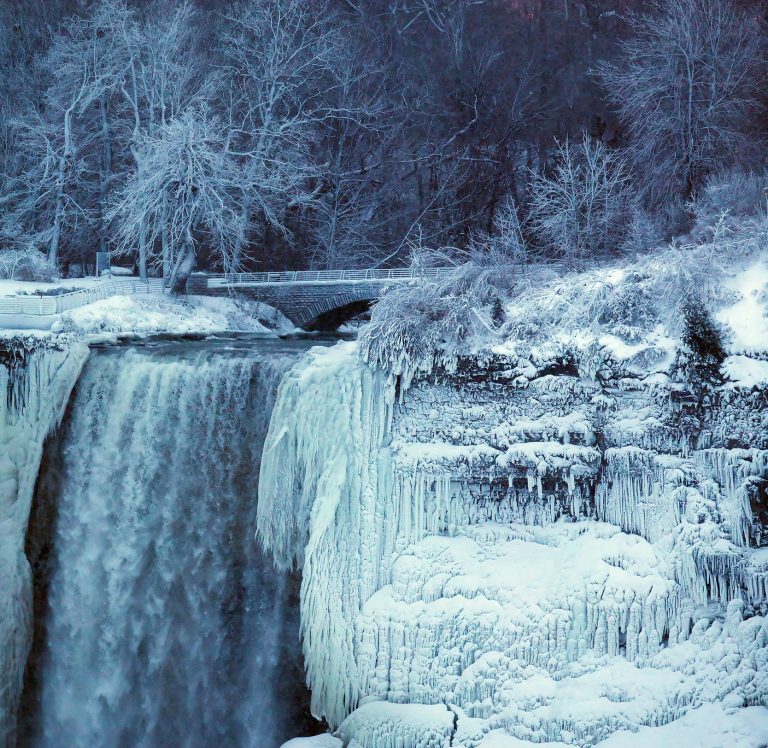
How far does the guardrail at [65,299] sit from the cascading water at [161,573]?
4331mm

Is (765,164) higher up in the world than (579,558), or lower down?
higher up

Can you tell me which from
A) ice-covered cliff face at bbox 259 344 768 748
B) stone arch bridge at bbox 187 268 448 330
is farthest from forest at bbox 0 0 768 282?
ice-covered cliff face at bbox 259 344 768 748

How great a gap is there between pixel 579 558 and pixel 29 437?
811 cm

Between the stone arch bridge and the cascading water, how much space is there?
10057 millimetres

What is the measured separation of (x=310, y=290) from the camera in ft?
76.1

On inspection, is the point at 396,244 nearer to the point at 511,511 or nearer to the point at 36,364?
the point at 36,364

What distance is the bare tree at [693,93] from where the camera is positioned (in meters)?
21.2

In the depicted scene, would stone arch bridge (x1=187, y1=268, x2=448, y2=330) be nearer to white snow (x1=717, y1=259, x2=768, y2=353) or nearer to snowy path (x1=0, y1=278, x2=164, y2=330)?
snowy path (x1=0, y1=278, x2=164, y2=330)

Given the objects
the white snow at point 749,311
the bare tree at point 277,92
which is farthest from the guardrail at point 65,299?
the white snow at point 749,311

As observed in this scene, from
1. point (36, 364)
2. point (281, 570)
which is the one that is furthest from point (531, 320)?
point (36, 364)

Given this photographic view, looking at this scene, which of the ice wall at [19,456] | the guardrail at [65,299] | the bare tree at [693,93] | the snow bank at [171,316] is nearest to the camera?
the ice wall at [19,456]

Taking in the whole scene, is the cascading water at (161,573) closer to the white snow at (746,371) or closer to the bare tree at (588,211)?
the white snow at (746,371)

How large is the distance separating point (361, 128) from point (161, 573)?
2079 centimetres

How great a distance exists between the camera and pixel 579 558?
1021cm
